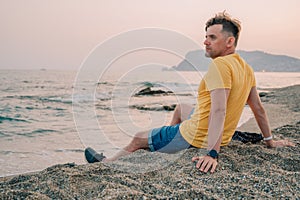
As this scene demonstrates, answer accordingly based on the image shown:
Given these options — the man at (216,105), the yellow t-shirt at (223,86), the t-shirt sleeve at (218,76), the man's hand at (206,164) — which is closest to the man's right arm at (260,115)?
the man at (216,105)

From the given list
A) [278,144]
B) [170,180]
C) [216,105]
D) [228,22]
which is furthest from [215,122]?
[278,144]

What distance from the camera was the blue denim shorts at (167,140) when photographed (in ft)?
11.1

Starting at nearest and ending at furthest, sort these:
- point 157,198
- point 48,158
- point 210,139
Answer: point 157,198 → point 210,139 → point 48,158

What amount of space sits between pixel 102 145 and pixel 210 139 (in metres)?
3.36

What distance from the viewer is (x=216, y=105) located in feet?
9.17

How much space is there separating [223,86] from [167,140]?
1.00 m

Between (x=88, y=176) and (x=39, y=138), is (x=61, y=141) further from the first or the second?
(x=88, y=176)

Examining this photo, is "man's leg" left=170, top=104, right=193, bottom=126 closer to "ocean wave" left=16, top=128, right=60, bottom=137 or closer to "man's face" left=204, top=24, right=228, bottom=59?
"man's face" left=204, top=24, right=228, bottom=59

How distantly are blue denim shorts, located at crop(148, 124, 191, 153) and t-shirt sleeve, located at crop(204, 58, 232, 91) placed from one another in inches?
29.7

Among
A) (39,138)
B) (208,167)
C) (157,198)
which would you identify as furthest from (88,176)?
(39,138)

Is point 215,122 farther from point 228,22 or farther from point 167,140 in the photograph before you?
point 228,22

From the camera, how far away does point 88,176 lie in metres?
2.80

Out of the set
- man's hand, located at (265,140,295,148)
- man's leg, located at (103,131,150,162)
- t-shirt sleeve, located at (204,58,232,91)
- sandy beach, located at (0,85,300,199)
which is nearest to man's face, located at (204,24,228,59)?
t-shirt sleeve, located at (204,58,232,91)

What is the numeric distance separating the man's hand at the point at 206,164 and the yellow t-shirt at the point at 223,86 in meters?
0.40
